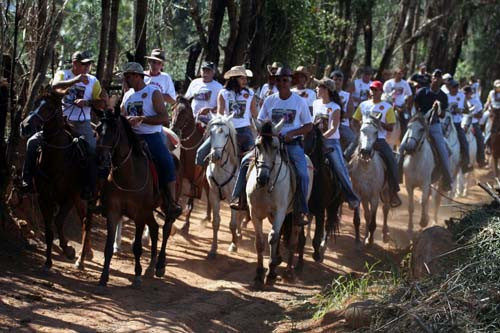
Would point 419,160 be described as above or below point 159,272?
above

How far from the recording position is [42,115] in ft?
39.0

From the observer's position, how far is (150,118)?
12.1 meters

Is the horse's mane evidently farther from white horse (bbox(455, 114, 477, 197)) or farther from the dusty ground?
→ white horse (bbox(455, 114, 477, 197))

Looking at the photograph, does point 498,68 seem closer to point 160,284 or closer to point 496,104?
point 496,104

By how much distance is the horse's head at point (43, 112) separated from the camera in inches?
459

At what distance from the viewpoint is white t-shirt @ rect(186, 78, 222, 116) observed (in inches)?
678

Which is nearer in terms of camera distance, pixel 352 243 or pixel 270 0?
pixel 352 243

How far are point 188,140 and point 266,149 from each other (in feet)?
13.9

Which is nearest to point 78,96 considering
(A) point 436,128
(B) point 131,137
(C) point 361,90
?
(B) point 131,137

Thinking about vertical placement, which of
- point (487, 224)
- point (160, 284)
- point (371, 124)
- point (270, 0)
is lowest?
point (160, 284)

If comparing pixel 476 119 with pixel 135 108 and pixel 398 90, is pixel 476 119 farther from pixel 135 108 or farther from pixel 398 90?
pixel 135 108

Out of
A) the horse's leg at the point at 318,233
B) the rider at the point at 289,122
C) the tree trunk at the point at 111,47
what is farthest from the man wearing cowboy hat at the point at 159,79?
the horse's leg at the point at 318,233

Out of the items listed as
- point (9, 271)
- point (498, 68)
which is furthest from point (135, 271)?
point (498, 68)

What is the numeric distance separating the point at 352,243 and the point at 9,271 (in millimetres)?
7534
